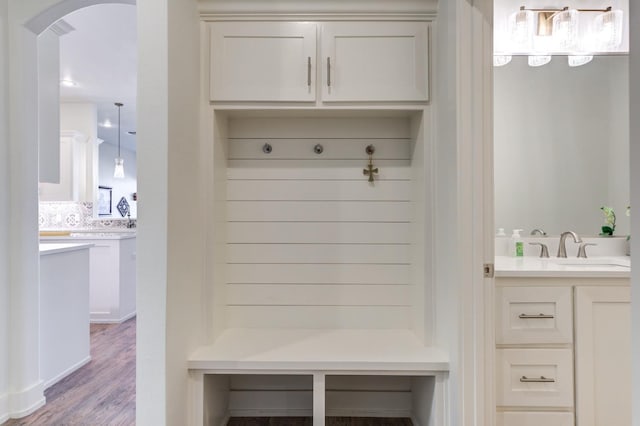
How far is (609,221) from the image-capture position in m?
2.24

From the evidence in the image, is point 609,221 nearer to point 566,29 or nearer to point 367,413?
point 566,29

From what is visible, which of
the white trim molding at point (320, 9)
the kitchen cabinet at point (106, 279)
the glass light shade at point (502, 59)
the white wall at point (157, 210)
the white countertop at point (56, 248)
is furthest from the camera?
the kitchen cabinet at point (106, 279)

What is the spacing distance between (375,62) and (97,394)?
8.49 feet

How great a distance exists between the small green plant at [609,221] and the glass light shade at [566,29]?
0.99m

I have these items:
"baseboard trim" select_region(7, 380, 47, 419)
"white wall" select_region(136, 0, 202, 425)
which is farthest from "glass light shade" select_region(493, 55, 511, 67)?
"baseboard trim" select_region(7, 380, 47, 419)

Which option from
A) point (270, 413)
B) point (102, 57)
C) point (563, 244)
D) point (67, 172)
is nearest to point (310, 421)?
point (270, 413)

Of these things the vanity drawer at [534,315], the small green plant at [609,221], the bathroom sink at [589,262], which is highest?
the small green plant at [609,221]

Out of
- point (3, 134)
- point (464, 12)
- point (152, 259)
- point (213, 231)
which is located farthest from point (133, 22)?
point (464, 12)

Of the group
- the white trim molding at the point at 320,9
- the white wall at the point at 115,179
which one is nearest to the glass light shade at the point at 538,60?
the white trim molding at the point at 320,9

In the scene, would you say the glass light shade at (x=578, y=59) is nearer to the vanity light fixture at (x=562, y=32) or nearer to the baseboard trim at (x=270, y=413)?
the vanity light fixture at (x=562, y=32)

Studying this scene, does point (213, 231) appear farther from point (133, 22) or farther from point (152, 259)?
point (133, 22)

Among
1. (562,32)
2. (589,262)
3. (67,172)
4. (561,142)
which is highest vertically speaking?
(562,32)

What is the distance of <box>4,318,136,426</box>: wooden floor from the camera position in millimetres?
2082

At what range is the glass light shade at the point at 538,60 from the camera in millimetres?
2240
